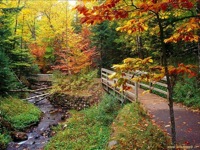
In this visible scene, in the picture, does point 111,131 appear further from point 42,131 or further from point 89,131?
point 42,131

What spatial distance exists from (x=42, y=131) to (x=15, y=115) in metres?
2.38

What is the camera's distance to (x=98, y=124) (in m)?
10.9

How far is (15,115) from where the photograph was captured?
13.6 m

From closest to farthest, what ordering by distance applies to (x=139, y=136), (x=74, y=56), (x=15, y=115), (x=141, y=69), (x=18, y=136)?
(x=141, y=69) < (x=139, y=136) < (x=18, y=136) < (x=15, y=115) < (x=74, y=56)

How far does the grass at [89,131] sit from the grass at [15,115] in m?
2.37

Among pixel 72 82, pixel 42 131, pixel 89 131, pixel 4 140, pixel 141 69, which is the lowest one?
pixel 42 131

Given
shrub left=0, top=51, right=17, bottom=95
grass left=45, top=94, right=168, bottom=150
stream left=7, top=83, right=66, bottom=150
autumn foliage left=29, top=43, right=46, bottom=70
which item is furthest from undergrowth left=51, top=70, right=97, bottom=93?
autumn foliage left=29, top=43, right=46, bottom=70

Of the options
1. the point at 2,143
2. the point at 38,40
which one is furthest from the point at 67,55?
the point at 2,143

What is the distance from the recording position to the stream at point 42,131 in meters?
10.4

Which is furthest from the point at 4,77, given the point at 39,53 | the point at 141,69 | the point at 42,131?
the point at 141,69

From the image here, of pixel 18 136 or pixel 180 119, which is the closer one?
pixel 180 119

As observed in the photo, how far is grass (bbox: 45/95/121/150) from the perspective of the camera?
8938 millimetres

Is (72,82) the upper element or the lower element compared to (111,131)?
upper

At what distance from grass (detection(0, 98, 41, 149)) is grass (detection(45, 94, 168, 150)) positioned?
7.16 feet
